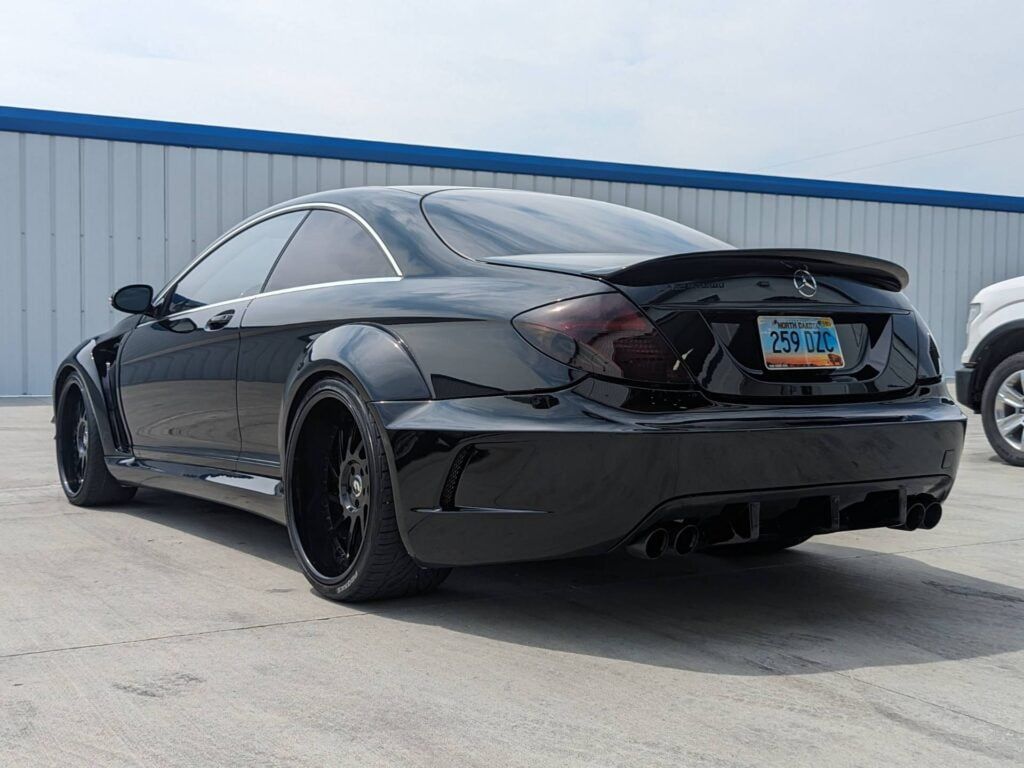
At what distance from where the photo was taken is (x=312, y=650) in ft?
10.7

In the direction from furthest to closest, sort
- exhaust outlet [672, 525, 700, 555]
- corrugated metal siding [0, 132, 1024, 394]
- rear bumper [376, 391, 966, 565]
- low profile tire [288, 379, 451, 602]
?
corrugated metal siding [0, 132, 1024, 394], low profile tire [288, 379, 451, 602], exhaust outlet [672, 525, 700, 555], rear bumper [376, 391, 966, 565]

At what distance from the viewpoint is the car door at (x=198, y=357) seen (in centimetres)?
462

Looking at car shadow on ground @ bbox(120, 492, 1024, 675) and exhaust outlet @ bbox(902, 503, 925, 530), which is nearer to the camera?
car shadow on ground @ bbox(120, 492, 1024, 675)

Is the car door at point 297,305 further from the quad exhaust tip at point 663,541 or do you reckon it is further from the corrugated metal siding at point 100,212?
the corrugated metal siding at point 100,212

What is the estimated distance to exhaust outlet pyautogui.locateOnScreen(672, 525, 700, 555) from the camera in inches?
129

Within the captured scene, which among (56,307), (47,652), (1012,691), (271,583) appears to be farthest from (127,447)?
(56,307)

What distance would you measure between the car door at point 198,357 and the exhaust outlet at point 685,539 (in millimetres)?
1933

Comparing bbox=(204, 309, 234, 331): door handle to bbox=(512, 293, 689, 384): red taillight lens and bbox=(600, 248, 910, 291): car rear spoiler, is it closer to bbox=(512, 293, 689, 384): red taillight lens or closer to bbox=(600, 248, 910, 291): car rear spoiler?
bbox=(512, 293, 689, 384): red taillight lens

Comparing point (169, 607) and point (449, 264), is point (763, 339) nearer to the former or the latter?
point (449, 264)

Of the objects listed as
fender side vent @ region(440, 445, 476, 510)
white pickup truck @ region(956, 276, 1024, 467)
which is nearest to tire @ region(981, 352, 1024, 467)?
white pickup truck @ region(956, 276, 1024, 467)

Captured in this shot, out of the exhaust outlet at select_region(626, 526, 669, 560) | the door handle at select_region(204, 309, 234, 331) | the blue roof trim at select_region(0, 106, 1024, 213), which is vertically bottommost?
the exhaust outlet at select_region(626, 526, 669, 560)

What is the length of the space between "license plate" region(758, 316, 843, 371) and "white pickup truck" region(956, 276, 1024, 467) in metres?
4.78

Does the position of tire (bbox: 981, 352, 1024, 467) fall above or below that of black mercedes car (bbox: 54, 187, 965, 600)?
below

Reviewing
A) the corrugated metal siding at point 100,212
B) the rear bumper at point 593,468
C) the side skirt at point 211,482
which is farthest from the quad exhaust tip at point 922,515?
the corrugated metal siding at point 100,212
